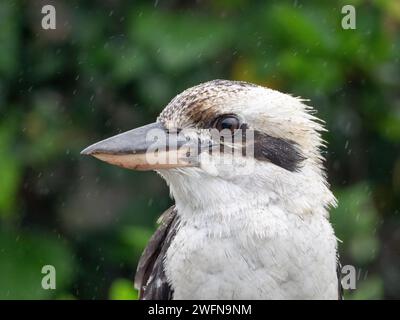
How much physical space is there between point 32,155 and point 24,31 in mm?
711

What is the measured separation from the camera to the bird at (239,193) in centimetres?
347

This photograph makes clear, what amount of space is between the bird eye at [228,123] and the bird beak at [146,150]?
0.38 feet

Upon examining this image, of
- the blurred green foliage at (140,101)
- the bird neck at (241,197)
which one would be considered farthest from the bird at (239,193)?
the blurred green foliage at (140,101)

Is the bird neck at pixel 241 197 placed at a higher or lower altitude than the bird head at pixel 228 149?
lower

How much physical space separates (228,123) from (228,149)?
94 mm

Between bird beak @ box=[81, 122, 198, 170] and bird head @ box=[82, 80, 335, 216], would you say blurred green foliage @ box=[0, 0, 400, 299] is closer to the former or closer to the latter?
bird head @ box=[82, 80, 335, 216]

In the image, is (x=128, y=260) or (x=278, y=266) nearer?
(x=278, y=266)

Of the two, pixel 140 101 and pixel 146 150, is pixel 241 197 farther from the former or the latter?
pixel 140 101

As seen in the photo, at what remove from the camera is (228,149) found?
356 cm

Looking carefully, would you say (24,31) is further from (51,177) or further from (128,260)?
(128,260)

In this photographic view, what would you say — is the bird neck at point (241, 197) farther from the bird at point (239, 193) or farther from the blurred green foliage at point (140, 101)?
the blurred green foliage at point (140, 101)

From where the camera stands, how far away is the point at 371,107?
557cm

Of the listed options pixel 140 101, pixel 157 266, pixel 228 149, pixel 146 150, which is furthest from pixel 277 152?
pixel 140 101

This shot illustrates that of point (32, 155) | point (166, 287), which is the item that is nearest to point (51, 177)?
point (32, 155)
